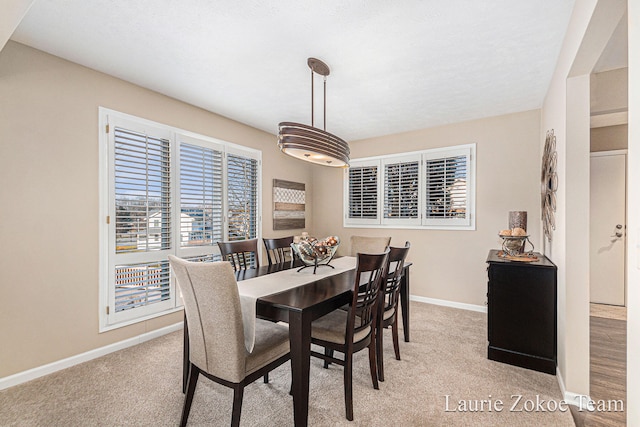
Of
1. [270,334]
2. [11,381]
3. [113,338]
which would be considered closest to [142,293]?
[113,338]

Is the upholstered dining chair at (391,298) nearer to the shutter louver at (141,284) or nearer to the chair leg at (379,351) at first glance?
the chair leg at (379,351)

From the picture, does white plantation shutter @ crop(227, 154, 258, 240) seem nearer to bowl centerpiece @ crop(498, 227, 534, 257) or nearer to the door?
bowl centerpiece @ crop(498, 227, 534, 257)

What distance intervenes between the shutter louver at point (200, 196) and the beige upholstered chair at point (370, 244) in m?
1.78

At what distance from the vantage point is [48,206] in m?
2.41

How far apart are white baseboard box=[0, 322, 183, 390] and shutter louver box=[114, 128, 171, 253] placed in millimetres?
896

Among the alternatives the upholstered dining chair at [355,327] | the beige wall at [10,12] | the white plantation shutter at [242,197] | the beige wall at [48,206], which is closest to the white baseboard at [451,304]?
the upholstered dining chair at [355,327]

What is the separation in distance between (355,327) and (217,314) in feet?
3.13

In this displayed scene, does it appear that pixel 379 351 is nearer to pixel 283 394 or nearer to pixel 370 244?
pixel 283 394

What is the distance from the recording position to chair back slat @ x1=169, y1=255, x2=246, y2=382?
60.1 inches

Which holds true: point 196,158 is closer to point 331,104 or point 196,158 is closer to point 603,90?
point 331,104

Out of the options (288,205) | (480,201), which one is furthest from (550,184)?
(288,205)

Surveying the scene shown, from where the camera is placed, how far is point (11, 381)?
220cm

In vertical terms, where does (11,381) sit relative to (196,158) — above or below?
below

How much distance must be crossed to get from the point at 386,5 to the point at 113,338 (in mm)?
3626
